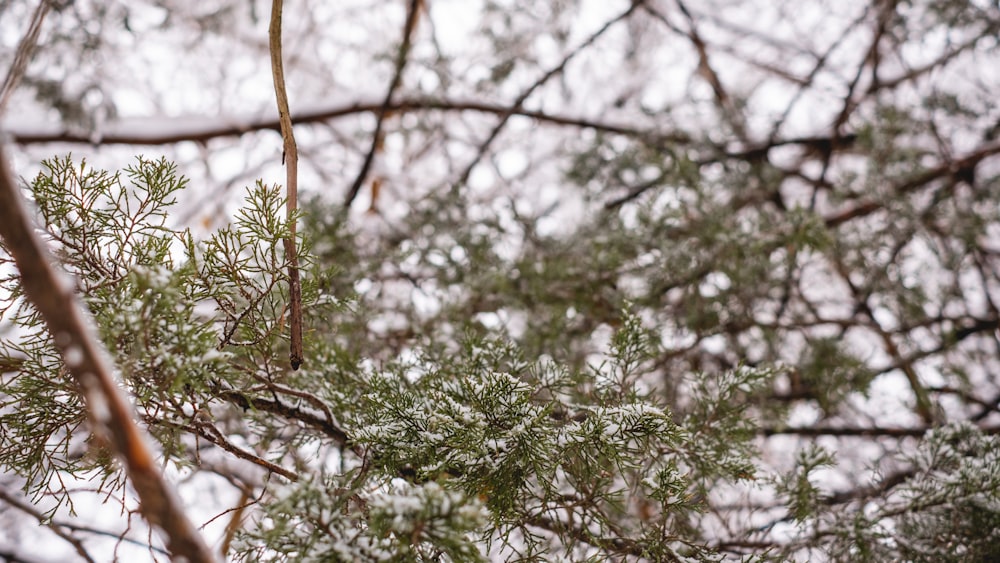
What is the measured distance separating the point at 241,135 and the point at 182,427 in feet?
8.83

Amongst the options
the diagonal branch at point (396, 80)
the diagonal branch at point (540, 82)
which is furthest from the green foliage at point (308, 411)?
the diagonal branch at point (540, 82)

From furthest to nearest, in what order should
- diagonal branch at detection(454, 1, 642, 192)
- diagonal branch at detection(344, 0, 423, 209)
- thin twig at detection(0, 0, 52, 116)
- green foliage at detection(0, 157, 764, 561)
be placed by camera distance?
1. diagonal branch at detection(454, 1, 642, 192)
2. diagonal branch at detection(344, 0, 423, 209)
3. thin twig at detection(0, 0, 52, 116)
4. green foliage at detection(0, 157, 764, 561)

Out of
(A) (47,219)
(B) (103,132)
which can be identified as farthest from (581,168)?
(A) (47,219)

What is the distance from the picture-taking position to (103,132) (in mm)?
3033

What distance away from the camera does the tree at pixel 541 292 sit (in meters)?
1.13

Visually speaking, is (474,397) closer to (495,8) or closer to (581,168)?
(581,168)

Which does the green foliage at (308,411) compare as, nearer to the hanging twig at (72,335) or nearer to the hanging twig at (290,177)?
the hanging twig at (290,177)

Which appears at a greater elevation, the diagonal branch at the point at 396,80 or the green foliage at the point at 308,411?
the diagonal branch at the point at 396,80

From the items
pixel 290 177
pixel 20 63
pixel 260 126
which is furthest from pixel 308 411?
pixel 260 126

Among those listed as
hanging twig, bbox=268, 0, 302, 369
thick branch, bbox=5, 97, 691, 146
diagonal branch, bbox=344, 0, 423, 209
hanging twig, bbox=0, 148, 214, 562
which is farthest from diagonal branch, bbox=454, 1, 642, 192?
hanging twig, bbox=0, 148, 214, 562

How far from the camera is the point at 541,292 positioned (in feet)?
8.30

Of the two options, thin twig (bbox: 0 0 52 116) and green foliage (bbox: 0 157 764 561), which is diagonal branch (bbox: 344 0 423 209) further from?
green foliage (bbox: 0 157 764 561)

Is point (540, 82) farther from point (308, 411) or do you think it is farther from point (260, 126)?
point (308, 411)

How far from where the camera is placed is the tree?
1126 millimetres
